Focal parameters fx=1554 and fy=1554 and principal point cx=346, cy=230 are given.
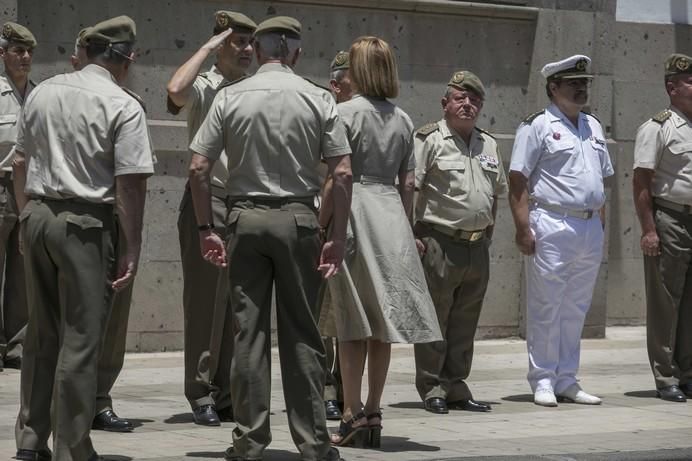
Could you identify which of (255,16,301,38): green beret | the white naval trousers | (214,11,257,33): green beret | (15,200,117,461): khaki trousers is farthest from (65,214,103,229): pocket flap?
the white naval trousers

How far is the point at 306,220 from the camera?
7191 mm

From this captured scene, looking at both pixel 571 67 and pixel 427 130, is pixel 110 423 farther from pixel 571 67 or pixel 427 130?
pixel 571 67

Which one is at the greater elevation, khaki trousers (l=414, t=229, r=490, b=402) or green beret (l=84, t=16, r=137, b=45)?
green beret (l=84, t=16, r=137, b=45)

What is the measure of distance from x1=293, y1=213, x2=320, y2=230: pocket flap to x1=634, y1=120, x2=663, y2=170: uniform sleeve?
12.8ft

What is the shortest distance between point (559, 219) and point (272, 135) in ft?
10.6

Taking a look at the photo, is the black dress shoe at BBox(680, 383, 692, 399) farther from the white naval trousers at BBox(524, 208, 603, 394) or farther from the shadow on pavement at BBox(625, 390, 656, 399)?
the white naval trousers at BBox(524, 208, 603, 394)

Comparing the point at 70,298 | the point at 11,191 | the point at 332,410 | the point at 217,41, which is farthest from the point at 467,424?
the point at 11,191

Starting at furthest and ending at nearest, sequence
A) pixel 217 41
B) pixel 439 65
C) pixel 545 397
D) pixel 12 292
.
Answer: pixel 439 65 < pixel 12 292 < pixel 545 397 < pixel 217 41

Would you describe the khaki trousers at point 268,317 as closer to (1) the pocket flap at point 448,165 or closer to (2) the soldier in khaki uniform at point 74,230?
(2) the soldier in khaki uniform at point 74,230

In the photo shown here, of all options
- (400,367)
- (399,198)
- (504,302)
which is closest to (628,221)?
(504,302)

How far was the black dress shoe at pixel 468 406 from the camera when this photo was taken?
9.51 metres

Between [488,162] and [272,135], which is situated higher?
[272,135]

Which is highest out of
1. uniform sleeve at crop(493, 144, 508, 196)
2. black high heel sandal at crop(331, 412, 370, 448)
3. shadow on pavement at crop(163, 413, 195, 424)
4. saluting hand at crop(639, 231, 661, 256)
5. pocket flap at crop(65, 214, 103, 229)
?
uniform sleeve at crop(493, 144, 508, 196)

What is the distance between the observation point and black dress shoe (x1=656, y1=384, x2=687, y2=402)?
1028 cm
